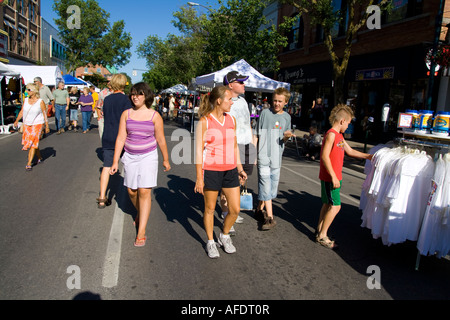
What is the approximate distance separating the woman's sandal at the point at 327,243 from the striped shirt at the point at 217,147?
1494 mm

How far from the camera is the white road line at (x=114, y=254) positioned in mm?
3214

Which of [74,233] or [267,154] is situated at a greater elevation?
[267,154]

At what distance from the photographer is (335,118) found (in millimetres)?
4164

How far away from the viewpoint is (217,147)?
3721mm

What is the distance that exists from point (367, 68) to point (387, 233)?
14.2m

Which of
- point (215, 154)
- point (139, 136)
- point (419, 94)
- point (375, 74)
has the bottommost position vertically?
point (215, 154)

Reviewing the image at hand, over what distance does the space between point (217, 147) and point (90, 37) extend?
45967mm

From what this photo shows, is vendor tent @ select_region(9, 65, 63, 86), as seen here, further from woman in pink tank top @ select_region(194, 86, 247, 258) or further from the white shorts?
woman in pink tank top @ select_region(194, 86, 247, 258)

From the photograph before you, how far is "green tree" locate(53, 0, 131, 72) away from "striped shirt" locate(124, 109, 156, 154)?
42.7 meters

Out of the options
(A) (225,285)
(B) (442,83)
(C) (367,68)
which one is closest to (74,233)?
(A) (225,285)

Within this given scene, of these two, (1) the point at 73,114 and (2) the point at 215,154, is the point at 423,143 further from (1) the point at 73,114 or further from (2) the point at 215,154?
(1) the point at 73,114

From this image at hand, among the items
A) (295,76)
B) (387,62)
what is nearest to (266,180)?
(387,62)
